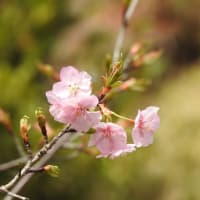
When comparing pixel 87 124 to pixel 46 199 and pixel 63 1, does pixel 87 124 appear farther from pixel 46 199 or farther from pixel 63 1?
pixel 63 1

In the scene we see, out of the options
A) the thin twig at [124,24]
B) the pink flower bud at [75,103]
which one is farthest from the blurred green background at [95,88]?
the pink flower bud at [75,103]

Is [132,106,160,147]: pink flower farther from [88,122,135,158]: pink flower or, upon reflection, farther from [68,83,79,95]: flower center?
[68,83,79,95]: flower center

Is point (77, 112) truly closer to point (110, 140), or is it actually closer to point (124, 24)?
point (110, 140)

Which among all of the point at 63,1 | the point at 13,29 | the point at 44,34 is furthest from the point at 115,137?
the point at 63,1

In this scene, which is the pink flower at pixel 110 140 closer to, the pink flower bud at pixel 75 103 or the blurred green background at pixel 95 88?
the pink flower bud at pixel 75 103

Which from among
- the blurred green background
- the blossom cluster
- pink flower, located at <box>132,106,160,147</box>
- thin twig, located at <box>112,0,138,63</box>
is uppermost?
the blurred green background

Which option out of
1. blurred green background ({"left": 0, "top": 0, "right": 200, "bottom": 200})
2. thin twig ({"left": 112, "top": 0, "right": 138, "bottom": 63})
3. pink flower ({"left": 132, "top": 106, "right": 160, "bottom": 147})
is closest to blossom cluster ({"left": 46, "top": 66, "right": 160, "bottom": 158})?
pink flower ({"left": 132, "top": 106, "right": 160, "bottom": 147})

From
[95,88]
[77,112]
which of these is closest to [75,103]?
[77,112]
